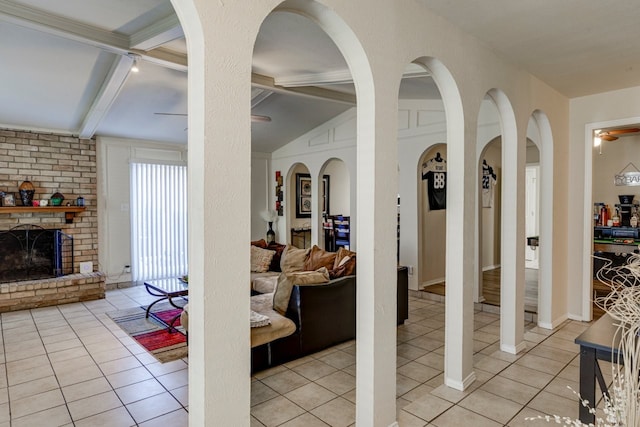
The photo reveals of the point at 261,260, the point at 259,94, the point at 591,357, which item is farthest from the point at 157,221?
the point at 591,357

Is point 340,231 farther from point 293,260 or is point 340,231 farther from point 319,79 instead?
point 319,79

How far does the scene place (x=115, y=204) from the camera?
6.39 meters

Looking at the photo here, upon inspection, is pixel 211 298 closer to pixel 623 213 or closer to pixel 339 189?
pixel 623 213

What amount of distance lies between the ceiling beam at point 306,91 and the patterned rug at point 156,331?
296 centimetres

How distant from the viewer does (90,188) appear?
6133 millimetres

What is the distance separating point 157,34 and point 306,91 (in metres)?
2.37

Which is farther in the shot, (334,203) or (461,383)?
(334,203)

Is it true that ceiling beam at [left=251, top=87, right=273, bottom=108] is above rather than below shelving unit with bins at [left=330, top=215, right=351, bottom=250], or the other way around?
above

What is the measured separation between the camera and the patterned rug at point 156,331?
143 inches

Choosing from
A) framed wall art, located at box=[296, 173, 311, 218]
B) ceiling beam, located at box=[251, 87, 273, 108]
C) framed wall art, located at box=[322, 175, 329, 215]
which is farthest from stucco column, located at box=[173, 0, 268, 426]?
framed wall art, located at box=[322, 175, 329, 215]

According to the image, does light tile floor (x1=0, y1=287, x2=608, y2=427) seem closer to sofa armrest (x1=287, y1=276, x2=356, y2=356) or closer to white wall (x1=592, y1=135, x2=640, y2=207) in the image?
sofa armrest (x1=287, y1=276, x2=356, y2=356)

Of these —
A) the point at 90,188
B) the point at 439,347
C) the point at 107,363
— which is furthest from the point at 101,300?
the point at 439,347

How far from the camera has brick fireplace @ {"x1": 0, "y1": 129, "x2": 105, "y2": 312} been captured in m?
5.23

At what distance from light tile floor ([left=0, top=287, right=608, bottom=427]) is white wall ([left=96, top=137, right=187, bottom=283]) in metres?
2.22
